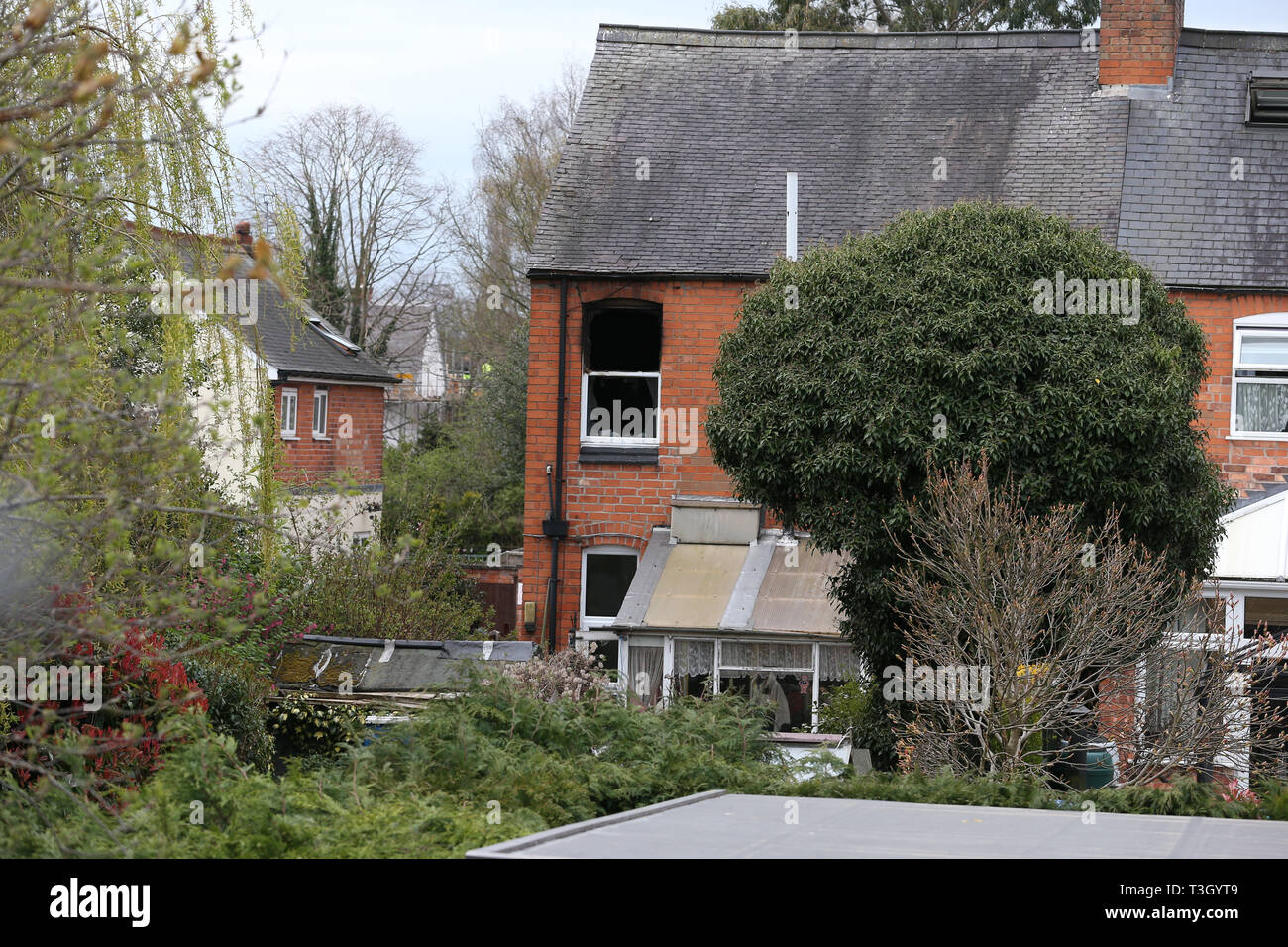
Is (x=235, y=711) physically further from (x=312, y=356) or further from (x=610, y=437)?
(x=312, y=356)

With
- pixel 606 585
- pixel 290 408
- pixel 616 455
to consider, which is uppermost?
pixel 290 408

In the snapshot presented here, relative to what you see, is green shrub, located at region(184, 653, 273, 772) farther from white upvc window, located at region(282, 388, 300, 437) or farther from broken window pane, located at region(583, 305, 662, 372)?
white upvc window, located at region(282, 388, 300, 437)

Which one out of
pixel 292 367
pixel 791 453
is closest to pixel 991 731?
pixel 791 453

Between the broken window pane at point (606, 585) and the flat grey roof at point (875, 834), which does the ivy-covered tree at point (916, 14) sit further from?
the flat grey roof at point (875, 834)

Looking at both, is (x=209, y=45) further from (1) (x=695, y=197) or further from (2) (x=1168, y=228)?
(2) (x=1168, y=228)

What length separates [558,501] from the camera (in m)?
17.0

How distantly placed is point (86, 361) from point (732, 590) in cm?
1021

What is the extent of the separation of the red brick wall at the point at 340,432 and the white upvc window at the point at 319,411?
0.33 ft

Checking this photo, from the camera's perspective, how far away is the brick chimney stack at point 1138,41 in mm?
17688

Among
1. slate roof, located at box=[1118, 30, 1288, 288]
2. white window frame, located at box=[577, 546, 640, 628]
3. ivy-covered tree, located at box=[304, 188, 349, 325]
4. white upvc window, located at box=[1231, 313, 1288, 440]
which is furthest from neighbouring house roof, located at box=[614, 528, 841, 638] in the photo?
ivy-covered tree, located at box=[304, 188, 349, 325]

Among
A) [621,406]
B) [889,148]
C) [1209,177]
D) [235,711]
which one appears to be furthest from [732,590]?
[1209,177]

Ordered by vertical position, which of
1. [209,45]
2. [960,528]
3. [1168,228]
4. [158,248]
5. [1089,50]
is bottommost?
[960,528]

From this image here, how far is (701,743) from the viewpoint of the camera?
938 centimetres
